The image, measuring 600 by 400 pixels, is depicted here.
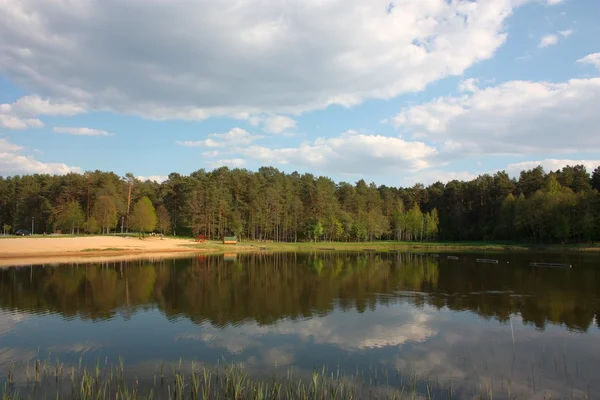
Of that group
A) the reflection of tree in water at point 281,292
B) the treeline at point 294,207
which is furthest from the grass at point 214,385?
the treeline at point 294,207

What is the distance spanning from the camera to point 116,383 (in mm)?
12477

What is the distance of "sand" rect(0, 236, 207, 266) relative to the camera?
175 ft

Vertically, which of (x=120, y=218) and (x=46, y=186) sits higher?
(x=46, y=186)

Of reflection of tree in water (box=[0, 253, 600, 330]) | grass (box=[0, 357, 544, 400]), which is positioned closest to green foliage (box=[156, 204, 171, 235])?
reflection of tree in water (box=[0, 253, 600, 330])

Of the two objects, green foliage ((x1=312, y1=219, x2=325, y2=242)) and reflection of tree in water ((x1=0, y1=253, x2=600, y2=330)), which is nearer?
reflection of tree in water ((x1=0, y1=253, x2=600, y2=330))

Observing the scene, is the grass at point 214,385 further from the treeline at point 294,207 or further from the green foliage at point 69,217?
the green foliage at point 69,217

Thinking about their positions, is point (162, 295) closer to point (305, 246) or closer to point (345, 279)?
point (345, 279)

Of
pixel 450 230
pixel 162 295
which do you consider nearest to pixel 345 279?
pixel 162 295

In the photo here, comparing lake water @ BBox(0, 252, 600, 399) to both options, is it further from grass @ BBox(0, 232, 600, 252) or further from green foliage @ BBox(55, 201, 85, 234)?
green foliage @ BBox(55, 201, 85, 234)

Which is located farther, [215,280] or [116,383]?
[215,280]

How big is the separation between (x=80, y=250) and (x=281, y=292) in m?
43.8

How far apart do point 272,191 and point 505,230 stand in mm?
62360

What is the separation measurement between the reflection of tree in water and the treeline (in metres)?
48.0

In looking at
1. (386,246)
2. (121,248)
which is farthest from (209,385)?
(386,246)
